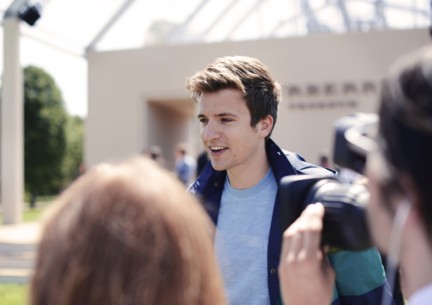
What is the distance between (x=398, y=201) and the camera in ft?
2.71

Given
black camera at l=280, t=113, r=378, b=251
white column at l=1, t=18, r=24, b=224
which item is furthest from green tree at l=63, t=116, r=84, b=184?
black camera at l=280, t=113, r=378, b=251

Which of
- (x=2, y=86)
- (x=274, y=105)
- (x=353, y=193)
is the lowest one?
(x=353, y=193)

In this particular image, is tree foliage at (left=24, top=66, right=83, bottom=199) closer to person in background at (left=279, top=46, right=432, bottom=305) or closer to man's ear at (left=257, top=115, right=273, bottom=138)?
man's ear at (left=257, top=115, right=273, bottom=138)

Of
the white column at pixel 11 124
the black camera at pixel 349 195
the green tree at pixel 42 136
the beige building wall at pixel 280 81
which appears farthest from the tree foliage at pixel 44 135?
the black camera at pixel 349 195

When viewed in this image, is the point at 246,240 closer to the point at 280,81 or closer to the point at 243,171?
the point at 243,171

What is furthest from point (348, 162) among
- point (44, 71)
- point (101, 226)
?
point (44, 71)

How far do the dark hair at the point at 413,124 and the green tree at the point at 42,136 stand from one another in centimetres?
2778

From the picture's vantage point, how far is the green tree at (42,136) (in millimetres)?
28031

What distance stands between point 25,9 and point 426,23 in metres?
8.73

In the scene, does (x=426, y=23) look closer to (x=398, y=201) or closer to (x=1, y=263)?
(x=1, y=263)

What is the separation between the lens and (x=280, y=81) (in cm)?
1357

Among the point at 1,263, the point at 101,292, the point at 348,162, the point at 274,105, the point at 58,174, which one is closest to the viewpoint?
the point at 101,292

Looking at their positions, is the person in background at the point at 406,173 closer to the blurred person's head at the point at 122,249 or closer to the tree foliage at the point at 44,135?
the blurred person's head at the point at 122,249

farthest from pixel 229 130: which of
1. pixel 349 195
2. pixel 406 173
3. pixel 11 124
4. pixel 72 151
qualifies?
pixel 72 151
